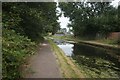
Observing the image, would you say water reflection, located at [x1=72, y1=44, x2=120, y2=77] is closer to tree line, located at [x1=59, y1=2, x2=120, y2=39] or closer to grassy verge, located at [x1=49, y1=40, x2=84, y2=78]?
grassy verge, located at [x1=49, y1=40, x2=84, y2=78]

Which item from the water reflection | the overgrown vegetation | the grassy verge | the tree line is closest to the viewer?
the overgrown vegetation

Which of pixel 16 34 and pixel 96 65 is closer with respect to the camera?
pixel 16 34

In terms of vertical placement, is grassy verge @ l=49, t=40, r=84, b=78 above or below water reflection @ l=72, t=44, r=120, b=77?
above

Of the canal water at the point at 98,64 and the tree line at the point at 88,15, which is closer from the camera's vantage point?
the canal water at the point at 98,64

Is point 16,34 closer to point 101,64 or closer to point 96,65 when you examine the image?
point 96,65

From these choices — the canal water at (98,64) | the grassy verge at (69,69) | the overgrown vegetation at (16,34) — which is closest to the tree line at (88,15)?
the canal water at (98,64)

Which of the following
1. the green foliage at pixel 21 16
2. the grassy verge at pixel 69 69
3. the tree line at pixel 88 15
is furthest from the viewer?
the tree line at pixel 88 15

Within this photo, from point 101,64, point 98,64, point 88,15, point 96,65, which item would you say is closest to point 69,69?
point 96,65

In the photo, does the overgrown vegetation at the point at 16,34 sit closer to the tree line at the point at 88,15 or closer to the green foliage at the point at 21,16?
the green foliage at the point at 21,16

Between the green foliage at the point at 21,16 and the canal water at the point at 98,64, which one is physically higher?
the green foliage at the point at 21,16

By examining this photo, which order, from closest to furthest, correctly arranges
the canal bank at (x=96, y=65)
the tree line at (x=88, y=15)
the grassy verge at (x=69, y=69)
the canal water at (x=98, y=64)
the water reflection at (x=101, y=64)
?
the grassy verge at (x=69, y=69) → the canal bank at (x=96, y=65) → the canal water at (x=98, y=64) → the water reflection at (x=101, y=64) → the tree line at (x=88, y=15)

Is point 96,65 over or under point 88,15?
under

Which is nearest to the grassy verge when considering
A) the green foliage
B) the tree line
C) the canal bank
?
the canal bank

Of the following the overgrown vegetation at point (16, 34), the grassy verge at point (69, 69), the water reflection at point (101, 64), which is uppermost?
the overgrown vegetation at point (16, 34)
